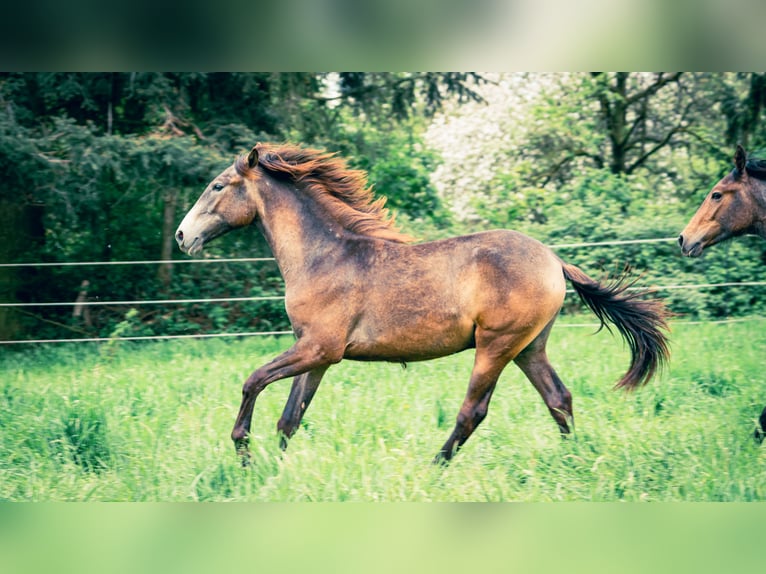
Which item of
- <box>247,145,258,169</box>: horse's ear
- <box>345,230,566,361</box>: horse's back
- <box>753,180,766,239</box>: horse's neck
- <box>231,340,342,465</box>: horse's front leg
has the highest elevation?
<box>247,145,258,169</box>: horse's ear

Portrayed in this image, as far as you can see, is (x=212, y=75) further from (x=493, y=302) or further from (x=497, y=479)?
(x=497, y=479)

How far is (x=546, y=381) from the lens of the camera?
4766 mm

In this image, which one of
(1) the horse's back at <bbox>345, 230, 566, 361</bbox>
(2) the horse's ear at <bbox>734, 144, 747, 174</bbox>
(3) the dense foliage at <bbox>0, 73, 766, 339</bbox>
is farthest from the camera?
(3) the dense foliage at <bbox>0, 73, 766, 339</bbox>

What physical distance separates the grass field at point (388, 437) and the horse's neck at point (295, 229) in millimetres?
1070

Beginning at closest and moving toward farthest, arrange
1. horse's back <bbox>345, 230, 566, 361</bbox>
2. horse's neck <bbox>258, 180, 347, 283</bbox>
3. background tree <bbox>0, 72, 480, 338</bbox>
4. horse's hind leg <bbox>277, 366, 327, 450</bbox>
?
1. horse's back <bbox>345, 230, 566, 361</bbox>
2. horse's hind leg <bbox>277, 366, 327, 450</bbox>
3. horse's neck <bbox>258, 180, 347, 283</bbox>
4. background tree <bbox>0, 72, 480, 338</bbox>

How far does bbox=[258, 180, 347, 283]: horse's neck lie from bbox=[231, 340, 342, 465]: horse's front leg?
1.62 ft

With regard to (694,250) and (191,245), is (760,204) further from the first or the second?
(191,245)

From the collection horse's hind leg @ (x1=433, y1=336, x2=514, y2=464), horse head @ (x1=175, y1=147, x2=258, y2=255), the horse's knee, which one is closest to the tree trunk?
horse head @ (x1=175, y1=147, x2=258, y2=255)

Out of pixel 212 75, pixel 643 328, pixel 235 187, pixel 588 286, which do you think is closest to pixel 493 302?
pixel 588 286

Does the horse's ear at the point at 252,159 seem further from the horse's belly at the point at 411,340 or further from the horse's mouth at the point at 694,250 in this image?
the horse's mouth at the point at 694,250

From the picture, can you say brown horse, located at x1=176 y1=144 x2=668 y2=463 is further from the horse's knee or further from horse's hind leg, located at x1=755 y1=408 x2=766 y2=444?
horse's hind leg, located at x1=755 y1=408 x2=766 y2=444

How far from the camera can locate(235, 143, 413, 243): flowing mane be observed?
4871 mm

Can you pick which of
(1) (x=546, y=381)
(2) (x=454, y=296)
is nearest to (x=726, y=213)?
(1) (x=546, y=381)

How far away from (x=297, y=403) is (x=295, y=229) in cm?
103
